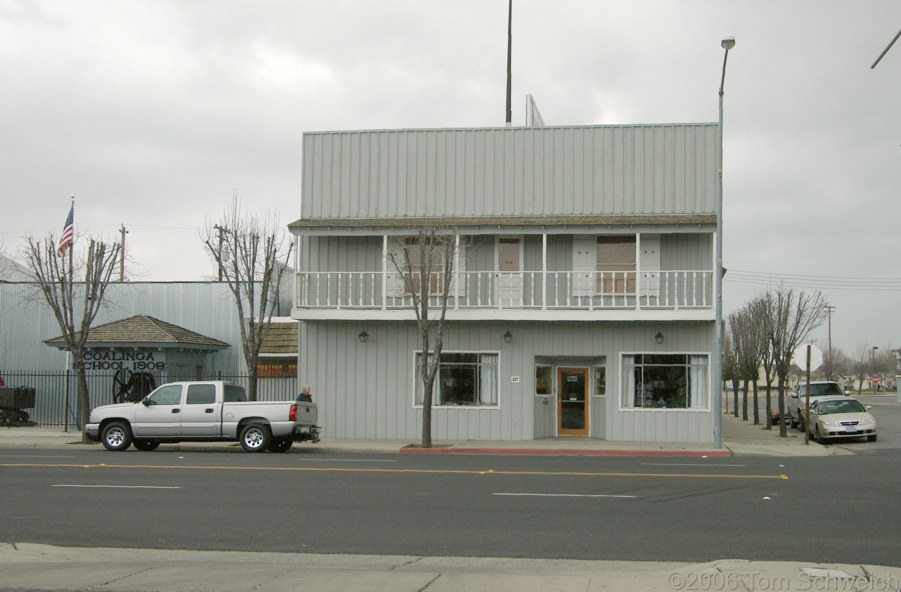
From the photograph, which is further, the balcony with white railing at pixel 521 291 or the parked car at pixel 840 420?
the parked car at pixel 840 420

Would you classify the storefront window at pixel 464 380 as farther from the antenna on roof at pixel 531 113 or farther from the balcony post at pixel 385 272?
the antenna on roof at pixel 531 113

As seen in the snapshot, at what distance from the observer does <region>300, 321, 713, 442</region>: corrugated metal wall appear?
26984 mm

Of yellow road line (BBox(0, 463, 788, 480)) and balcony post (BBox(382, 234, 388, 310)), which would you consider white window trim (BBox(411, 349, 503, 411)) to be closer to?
balcony post (BBox(382, 234, 388, 310))

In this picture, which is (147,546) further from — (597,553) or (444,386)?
(444,386)

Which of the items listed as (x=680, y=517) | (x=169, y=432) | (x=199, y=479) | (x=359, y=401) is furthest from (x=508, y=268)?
(x=680, y=517)

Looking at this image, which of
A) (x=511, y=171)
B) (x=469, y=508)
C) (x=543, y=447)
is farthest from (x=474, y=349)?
(x=469, y=508)

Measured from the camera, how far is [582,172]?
92.1 ft

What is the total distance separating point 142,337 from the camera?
31.6 m

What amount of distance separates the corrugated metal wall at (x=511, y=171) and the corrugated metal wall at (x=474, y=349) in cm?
347

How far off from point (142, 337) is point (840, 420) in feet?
71.6

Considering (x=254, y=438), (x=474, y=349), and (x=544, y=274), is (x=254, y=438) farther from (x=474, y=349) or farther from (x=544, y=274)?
(x=544, y=274)

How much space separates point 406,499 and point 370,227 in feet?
46.4

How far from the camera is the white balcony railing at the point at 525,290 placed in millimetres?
26438

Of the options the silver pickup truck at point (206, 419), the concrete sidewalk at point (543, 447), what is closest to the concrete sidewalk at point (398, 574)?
the silver pickup truck at point (206, 419)
